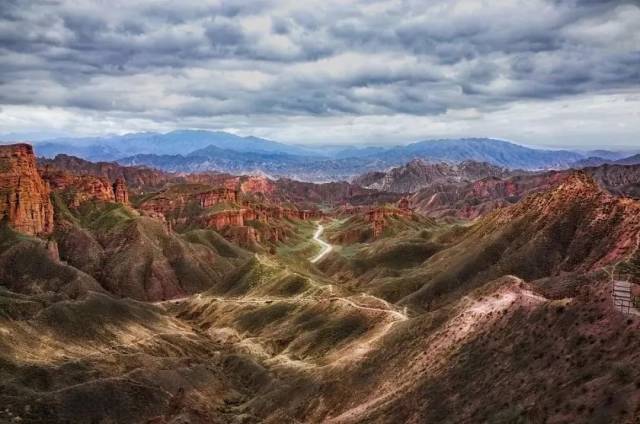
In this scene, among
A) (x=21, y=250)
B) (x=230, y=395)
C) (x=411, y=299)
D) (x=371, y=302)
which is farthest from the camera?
(x=21, y=250)

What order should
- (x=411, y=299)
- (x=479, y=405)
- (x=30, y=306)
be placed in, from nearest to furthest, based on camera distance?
→ 1. (x=479, y=405)
2. (x=30, y=306)
3. (x=411, y=299)

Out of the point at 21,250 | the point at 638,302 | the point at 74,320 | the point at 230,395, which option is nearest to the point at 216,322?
the point at 74,320

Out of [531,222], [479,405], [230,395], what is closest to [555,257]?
[531,222]

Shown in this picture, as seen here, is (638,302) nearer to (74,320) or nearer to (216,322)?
(74,320)

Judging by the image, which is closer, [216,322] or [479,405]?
[479,405]

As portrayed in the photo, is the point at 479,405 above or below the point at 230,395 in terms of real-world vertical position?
above

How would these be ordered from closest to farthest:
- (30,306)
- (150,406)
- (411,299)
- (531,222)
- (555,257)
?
(150,406) < (30,306) < (555,257) < (411,299) < (531,222)

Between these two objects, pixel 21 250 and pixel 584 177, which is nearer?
pixel 584 177

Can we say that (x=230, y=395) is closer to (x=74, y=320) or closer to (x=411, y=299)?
(x=74, y=320)

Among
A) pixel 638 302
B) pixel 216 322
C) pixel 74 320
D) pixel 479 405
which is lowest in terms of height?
pixel 216 322
